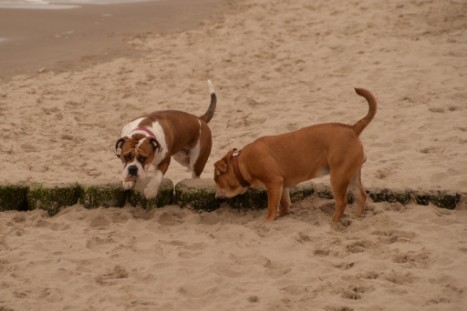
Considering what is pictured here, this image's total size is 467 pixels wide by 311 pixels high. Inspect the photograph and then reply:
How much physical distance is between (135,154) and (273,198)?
1.19 metres

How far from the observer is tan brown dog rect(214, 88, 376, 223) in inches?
232

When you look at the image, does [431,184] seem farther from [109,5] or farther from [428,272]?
[109,5]

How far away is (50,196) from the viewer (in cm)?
627

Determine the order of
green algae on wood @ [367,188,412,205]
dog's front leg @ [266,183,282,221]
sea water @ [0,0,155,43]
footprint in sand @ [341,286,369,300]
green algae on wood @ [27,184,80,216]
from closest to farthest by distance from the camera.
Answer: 1. footprint in sand @ [341,286,369,300]
2. dog's front leg @ [266,183,282,221]
3. green algae on wood @ [367,188,412,205]
4. green algae on wood @ [27,184,80,216]
5. sea water @ [0,0,155,43]

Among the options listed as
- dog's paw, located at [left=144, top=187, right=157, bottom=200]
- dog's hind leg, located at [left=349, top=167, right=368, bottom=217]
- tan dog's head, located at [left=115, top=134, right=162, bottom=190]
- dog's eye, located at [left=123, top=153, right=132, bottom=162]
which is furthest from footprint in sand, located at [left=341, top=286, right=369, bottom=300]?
dog's eye, located at [left=123, top=153, right=132, bottom=162]

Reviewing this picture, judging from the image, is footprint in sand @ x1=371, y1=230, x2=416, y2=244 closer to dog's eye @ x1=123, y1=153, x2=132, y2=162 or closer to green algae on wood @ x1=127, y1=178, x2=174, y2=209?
green algae on wood @ x1=127, y1=178, x2=174, y2=209

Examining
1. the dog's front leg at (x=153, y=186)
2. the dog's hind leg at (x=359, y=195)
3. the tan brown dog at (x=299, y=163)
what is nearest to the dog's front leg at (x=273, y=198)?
the tan brown dog at (x=299, y=163)

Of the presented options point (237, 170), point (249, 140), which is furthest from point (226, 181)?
point (249, 140)

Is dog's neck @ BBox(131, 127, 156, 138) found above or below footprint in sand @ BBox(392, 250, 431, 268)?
above

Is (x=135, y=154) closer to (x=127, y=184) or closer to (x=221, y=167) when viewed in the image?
(x=127, y=184)

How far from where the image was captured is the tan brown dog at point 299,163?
19.4 feet

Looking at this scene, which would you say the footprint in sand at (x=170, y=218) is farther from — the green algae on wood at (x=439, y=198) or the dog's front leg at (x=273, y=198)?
the green algae on wood at (x=439, y=198)

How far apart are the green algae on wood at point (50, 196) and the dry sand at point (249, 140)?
0.28ft

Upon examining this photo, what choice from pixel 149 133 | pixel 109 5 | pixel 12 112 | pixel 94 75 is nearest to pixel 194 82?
Answer: pixel 94 75
